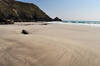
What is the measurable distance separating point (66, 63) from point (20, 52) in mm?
1238

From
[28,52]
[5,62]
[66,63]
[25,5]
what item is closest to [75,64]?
[66,63]

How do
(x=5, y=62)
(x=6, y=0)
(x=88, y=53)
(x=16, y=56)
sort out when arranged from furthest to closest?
(x=6, y=0), (x=88, y=53), (x=16, y=56), (x=5, y=62)

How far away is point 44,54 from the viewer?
8.19ft

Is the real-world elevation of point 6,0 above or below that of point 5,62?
above

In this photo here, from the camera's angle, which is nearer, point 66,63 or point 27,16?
point 66,63

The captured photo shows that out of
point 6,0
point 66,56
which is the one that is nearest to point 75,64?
point 66,56

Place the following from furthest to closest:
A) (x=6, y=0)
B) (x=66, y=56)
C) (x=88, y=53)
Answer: (x=6, y=0) < (x=88, y=53) < (x=66, y=56)

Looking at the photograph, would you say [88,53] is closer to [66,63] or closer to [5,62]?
[66,63]

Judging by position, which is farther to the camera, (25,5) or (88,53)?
(25,5)

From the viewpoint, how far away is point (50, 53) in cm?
257

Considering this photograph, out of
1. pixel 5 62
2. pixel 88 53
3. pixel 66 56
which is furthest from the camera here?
pixel 88 53

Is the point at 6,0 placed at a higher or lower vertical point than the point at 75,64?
higher

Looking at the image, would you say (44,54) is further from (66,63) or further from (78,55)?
(78,55)

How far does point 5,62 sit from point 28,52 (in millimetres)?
629
